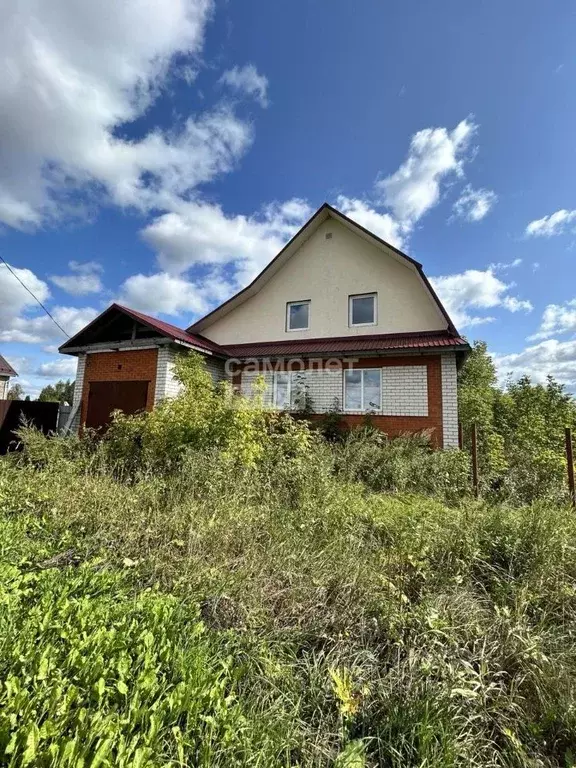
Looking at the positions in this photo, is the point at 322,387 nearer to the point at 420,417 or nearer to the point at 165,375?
the point at 420,417

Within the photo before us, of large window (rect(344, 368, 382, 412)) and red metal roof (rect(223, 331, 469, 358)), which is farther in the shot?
large window (rect(344, 368, 382, 412))

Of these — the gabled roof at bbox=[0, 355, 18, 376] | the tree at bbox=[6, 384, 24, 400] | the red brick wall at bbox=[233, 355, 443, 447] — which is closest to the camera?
the red brick wall at bbox=[233, 355, 443, 447]

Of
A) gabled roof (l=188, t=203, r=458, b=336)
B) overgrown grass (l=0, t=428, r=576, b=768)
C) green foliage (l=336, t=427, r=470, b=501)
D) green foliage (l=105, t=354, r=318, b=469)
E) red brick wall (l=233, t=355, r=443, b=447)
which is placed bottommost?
overgrown grass (l=0, t=428, r=576, b=768)

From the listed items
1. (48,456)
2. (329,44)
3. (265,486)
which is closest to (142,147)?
(329,44)

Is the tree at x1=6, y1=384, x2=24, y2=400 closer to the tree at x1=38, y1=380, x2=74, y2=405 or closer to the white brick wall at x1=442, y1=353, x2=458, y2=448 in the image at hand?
the tree at x1=38, y1=380, x2=74, y2=405

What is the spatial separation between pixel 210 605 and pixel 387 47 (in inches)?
375

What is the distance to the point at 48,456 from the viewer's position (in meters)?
5.62

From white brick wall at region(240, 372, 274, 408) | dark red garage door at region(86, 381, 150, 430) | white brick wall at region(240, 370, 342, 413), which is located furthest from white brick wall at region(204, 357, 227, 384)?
dark red garage door at region(86, 381, 150, 430)

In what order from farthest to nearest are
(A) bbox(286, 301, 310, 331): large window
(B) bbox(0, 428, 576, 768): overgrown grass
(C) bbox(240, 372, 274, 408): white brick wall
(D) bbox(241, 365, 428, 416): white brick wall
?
1. (A) bbox(286, 301, 310, 331): large window
2. (C) bbox(240, 372, 274, 408): white brick wall
3. (D) bbox(241, 365, 428, 416): white brick wall
4. (B) bbox(0, 428, 576, 768): overgrown grass

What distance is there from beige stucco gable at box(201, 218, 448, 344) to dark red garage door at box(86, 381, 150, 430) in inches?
140

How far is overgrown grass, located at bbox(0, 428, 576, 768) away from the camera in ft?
4.99

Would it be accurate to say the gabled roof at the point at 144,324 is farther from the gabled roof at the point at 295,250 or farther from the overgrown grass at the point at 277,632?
the overgrown grass at the point at 277,632

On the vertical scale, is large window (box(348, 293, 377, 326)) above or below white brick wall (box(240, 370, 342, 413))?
above

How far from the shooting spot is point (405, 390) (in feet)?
31.7
